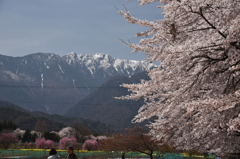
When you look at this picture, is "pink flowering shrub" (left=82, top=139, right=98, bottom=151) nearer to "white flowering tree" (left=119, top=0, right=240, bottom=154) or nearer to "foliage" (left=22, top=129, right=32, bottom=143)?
"foliage" (left=22, top=129, right=32, bottom=143)

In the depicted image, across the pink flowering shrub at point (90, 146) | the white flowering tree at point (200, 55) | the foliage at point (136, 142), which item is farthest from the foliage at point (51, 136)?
→ the white flowering tree at point (200, 55)

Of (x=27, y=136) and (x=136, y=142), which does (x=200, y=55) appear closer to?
(x=136, y=142)

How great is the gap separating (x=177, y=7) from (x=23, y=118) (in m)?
188

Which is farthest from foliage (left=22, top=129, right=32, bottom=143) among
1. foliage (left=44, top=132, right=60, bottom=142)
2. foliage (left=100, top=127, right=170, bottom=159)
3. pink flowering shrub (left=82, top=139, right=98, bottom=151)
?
foliage (left=100, top=127, right=170, bottom=159)

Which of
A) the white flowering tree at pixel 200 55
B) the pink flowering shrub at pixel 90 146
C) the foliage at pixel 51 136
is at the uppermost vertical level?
the foliage at pixel 51 136

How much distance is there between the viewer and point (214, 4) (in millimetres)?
6555

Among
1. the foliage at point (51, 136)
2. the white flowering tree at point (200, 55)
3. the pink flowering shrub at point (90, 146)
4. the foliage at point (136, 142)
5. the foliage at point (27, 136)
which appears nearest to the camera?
the white flowering tree at point (200, 55)

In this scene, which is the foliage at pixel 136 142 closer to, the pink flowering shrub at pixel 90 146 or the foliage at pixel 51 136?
the pink flowering shrub at pixel 90 146

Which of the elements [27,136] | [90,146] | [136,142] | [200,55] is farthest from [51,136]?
[200,55]

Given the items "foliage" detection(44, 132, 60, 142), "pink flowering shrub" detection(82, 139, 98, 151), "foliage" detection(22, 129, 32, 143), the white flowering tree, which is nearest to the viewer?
the white flowering tree

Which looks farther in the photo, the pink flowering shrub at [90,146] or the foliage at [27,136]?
the foliage at [27,136]

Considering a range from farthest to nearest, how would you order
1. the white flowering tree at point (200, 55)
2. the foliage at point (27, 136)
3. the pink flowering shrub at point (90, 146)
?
the foliage at point (27, 136) < the pink flowering shrub at point (90, 146) < the white flowering tree at point (200, 55)

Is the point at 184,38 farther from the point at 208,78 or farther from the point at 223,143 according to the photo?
the point at 223,143

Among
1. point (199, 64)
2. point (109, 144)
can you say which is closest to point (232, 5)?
point (199, 64)
